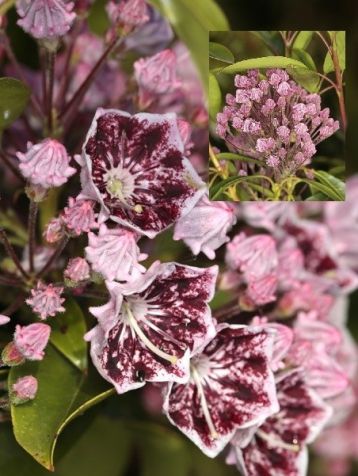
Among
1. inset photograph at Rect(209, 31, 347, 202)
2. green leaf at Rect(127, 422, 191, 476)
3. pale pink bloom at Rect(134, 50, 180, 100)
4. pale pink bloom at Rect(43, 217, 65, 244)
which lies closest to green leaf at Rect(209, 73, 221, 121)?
inset photograph at Rect(209, 31, 347, 202)

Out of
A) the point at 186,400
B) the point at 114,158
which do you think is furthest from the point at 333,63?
the point at 186,400

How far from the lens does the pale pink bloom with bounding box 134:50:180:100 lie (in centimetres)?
119

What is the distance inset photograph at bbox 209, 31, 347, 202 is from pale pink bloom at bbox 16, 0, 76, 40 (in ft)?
0.53

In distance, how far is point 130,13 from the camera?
1.18m

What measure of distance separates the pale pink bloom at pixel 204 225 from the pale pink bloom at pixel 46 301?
0.15 metres

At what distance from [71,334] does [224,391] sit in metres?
0.18

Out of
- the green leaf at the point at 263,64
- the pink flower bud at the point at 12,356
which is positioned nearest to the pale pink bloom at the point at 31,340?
the pink flower bud at the point at 12,356

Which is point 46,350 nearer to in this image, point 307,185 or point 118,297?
point 118,297

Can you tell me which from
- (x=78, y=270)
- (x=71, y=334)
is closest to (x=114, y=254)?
(x=78, y=270)

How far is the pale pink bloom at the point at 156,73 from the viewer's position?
119 centimetres

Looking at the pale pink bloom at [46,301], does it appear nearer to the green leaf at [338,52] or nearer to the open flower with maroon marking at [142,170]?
the open flower with maroon marking at [142,170]

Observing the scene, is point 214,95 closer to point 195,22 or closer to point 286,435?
point 195,22

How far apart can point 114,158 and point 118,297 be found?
150 mm

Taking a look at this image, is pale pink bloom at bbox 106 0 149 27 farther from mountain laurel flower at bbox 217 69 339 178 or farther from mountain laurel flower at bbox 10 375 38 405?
mountain laurel flower at bbox 10 375 38 405
